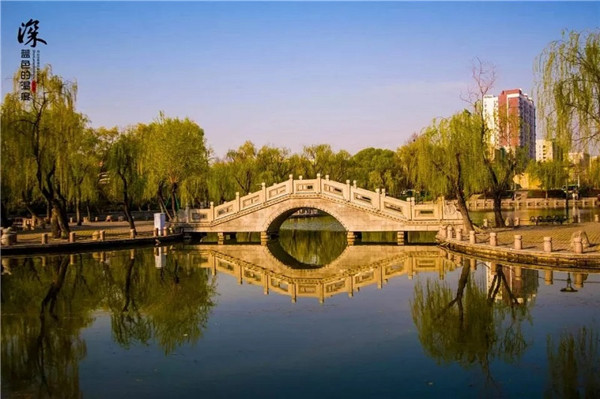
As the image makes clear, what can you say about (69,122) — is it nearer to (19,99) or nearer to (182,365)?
(19,99)

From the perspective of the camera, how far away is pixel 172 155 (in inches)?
1257

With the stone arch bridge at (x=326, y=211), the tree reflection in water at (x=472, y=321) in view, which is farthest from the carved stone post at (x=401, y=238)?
the tree reflection in water at (x=472, y=321)

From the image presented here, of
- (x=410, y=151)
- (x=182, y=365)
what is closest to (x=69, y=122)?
(x=182, y=365)

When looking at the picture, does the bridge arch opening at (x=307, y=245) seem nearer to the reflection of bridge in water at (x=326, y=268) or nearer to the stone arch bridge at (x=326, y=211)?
the reflection of bridge in water at (x=326, y=268)

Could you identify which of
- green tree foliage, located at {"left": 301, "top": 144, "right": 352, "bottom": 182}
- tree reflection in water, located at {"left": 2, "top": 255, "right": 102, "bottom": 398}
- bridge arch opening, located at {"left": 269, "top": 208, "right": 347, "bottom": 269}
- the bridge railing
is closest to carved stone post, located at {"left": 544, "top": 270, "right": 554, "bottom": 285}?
bridge arch opening, located at {"left": 269, "top": 208, "right": 347, "bottom": 269}

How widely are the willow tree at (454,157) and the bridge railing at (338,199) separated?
1326 millimetres

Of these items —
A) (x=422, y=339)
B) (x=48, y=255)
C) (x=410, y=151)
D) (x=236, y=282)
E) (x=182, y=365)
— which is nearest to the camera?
(x=182, y=365)

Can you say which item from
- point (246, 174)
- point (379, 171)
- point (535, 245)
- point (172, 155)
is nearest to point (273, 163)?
point (246, 174)

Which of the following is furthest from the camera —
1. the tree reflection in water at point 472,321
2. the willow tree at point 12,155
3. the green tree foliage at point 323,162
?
the green tree foliage at point 323,162

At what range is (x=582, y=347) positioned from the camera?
983 cm

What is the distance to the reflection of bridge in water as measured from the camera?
16.6 metres

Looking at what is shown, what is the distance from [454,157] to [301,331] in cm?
1623

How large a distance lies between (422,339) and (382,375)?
6.99 ft

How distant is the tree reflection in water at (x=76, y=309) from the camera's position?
9508mm
